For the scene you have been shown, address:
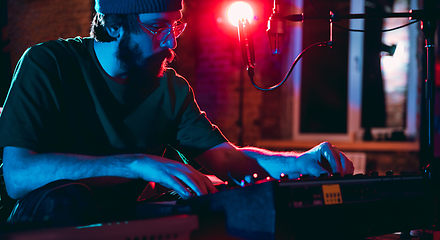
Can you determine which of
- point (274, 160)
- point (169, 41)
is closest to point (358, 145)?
point (274, 160)

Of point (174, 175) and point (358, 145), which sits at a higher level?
point (174, 175)

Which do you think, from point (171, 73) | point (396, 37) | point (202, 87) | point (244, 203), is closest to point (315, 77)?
point (396, 37)

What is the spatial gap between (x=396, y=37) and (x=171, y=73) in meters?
2.99

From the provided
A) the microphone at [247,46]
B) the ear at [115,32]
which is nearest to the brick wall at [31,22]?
the ear at [115,32]

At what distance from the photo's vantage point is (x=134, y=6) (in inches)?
45.5

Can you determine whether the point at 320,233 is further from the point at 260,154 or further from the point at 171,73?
the point at 171,73

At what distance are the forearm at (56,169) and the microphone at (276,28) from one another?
0.70 m

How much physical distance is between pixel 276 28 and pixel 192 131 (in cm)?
57

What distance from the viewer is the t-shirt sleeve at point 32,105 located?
36.4 inches

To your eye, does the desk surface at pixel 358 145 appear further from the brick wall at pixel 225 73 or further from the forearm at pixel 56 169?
the forearm at pixel 56 169

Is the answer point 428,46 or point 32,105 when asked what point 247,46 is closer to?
point 428,46

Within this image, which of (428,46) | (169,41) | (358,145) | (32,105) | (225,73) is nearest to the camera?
(32,105)

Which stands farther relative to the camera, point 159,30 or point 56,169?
point 159,30

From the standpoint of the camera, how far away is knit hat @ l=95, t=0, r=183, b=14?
3.78 ft
